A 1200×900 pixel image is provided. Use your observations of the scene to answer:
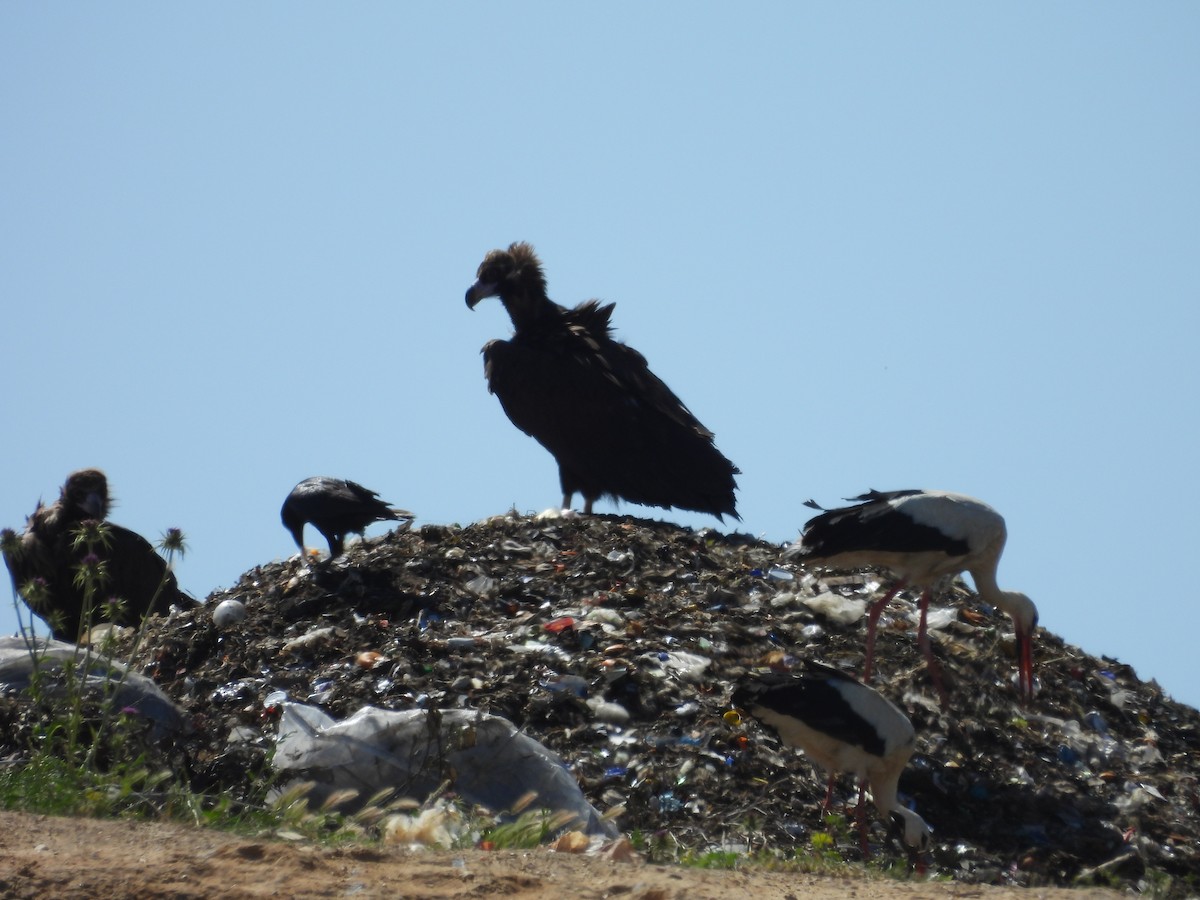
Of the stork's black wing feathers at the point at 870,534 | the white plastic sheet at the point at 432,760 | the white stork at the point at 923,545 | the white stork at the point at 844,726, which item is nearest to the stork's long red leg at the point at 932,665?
the white stork at the point at 923,545

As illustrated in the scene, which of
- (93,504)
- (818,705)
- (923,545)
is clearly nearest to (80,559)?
(93,504)

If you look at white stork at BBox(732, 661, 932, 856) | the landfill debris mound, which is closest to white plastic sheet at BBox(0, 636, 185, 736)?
the landfill debris mound

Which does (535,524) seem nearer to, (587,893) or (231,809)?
(231,809)

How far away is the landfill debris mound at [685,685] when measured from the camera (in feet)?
21.5

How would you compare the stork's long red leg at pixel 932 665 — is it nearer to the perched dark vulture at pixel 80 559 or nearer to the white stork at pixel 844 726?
the white stork at pixel 844 726

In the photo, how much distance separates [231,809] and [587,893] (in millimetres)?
2139

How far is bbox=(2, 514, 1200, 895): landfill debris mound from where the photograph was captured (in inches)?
258

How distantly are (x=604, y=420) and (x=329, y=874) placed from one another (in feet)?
23.2

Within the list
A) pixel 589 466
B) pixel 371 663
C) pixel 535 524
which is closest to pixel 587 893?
pixel 371 663

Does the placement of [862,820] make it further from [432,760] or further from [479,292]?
[479,292]

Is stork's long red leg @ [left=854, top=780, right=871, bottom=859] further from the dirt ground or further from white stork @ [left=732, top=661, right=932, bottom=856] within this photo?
the dirt ground

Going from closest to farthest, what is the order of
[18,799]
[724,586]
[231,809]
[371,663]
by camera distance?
[18,799] → [231,809] → [371,663] → [724,586]

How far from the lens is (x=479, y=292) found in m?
12.3

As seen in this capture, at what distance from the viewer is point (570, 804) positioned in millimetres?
5754
